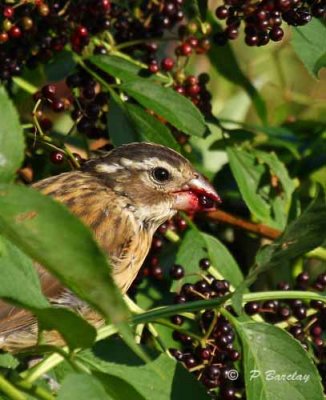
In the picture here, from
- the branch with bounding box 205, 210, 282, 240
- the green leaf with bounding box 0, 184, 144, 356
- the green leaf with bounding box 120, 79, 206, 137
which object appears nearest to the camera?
the green leaf with bounding box 0, 184, 144, 356

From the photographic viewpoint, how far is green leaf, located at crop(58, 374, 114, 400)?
2195 mm

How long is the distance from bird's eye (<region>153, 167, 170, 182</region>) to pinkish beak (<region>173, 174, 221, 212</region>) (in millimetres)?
91

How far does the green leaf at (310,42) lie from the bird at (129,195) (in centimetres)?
63

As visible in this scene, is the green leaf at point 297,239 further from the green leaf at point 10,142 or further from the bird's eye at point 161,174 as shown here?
the bird's eye at point 161,174

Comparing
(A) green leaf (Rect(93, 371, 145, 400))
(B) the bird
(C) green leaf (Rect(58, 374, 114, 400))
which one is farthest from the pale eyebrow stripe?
(C) green leaf (Rect(58, 374, 114, 400))

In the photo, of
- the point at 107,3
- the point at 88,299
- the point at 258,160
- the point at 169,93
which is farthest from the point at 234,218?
the point at 88,299

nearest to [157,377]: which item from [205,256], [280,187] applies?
[205,256]

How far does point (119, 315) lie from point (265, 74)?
14.1ft

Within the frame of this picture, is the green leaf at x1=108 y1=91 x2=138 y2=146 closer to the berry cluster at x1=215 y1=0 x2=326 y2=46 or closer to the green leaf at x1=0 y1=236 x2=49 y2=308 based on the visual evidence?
the berry cluster at x1=215 y1=0 x2=326 y2=46

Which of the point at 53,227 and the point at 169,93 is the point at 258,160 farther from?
the point at 53,227

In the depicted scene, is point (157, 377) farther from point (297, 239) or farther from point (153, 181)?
point (153, 181)

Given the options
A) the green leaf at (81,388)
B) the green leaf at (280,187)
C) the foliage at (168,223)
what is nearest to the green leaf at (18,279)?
the foliage at (168,223)

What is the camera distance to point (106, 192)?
4.50 m

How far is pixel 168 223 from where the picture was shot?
14.4ft
